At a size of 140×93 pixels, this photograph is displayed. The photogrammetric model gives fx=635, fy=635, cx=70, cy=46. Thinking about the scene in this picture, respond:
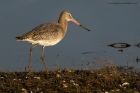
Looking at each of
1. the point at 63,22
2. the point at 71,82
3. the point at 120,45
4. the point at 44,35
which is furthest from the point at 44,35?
the point at 120,45

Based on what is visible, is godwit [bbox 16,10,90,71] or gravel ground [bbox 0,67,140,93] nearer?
gravel ground [bbox 0,67,140,93]

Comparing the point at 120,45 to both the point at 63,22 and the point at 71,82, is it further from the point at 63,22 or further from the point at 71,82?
the point at 71,82

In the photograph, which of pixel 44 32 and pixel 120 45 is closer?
pixel 44 32

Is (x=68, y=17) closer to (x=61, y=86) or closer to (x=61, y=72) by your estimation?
(x=61, y=72)

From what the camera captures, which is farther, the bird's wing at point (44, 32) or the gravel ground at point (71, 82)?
the bird's wing at point (44, 32)

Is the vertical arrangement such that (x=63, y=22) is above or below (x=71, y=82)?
above

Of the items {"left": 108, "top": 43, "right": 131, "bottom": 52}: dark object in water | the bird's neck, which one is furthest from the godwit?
{"left": 108, "top": 43, "right": 131, "bottom": 52}: dark object in water

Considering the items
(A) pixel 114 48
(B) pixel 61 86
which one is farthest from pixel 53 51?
(B) pixel 61 86

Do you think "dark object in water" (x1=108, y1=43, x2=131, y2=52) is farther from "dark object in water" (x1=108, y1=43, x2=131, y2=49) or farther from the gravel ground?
the gravel ground

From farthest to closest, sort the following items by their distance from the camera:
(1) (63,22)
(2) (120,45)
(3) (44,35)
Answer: (2) (120,45) → (1) (63,22) → (3) (44,35)

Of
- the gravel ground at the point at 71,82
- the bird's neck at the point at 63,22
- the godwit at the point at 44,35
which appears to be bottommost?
the gravel ground at the point at 71,82

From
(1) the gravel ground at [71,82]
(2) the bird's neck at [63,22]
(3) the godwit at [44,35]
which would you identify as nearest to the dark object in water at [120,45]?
(2) the bird's neck at [63,22]

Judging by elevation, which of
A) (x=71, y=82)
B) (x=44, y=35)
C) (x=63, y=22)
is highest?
(x=63, y=22)

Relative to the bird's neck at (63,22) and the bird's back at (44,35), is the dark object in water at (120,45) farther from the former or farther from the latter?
the bird's back at (44,35)
